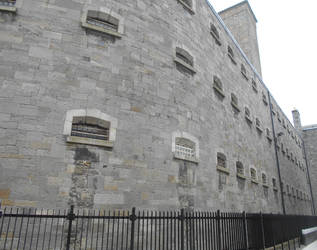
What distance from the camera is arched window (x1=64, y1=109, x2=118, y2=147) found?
6629 millimetres

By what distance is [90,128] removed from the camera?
7.12 meters

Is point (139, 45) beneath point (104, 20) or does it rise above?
beneath

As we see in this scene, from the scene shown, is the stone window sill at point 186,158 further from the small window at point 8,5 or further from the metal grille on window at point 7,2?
the metal grille on window at point 7,2

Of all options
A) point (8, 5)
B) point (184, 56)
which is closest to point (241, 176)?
point (184, 56)

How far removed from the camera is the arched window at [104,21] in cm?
787

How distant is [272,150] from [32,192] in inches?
745

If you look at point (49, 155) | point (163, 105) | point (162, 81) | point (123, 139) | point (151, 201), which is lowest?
point (151, 201)

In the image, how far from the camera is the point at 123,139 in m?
7.31

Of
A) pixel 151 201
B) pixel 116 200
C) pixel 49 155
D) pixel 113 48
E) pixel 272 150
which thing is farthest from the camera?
pixel 272 150

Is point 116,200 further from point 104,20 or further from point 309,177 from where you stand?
point 309,177

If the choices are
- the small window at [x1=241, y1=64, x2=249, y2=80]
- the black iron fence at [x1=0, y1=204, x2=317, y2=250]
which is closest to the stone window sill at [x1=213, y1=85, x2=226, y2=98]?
the small window at [x1=241, y1=64, x2=249, y2=80]

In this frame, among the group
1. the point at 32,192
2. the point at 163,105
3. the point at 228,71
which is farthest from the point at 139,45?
the point at 228,71

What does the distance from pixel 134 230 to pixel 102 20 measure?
6.67m

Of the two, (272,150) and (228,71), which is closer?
(228,71)
